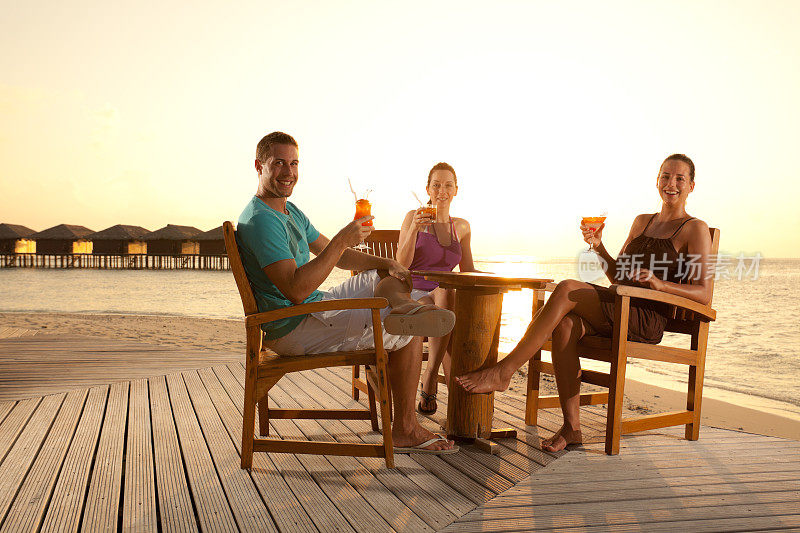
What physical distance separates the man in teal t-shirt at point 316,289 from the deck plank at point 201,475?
22.5 inches

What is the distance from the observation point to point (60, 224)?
47.7 metres

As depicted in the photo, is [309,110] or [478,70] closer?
[309,110]

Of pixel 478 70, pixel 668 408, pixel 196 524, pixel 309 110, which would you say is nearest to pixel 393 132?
pixel 478 70

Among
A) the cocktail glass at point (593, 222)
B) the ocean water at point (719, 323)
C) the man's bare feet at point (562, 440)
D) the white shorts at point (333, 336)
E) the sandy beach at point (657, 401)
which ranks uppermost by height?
the cocktail glass at point (593, 222)

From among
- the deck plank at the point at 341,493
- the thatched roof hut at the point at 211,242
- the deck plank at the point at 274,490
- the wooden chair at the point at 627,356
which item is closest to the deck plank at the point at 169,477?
the deck plank at the point at 274,490

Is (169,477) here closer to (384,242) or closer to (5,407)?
(5,407)

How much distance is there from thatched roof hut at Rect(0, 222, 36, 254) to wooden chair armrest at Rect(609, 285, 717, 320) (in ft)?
179

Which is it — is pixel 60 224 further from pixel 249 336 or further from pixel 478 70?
pixel 249 336

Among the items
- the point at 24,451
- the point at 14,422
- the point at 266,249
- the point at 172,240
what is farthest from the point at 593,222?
the point at 172,240

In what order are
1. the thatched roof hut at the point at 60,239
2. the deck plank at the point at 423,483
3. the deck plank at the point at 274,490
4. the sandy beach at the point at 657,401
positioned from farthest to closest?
the thatched roof hut at the point at 60,239 < the sandy beach at the point at 657,401 < the deck plank at the point at 423,483 < the deck plank at the point at 274,490

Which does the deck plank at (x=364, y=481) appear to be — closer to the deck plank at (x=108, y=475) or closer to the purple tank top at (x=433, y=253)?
the deck plank at (x=108, y=475)

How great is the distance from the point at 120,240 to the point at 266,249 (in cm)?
5069

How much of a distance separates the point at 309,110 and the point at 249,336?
1100cm

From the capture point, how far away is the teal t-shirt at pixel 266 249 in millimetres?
2035
